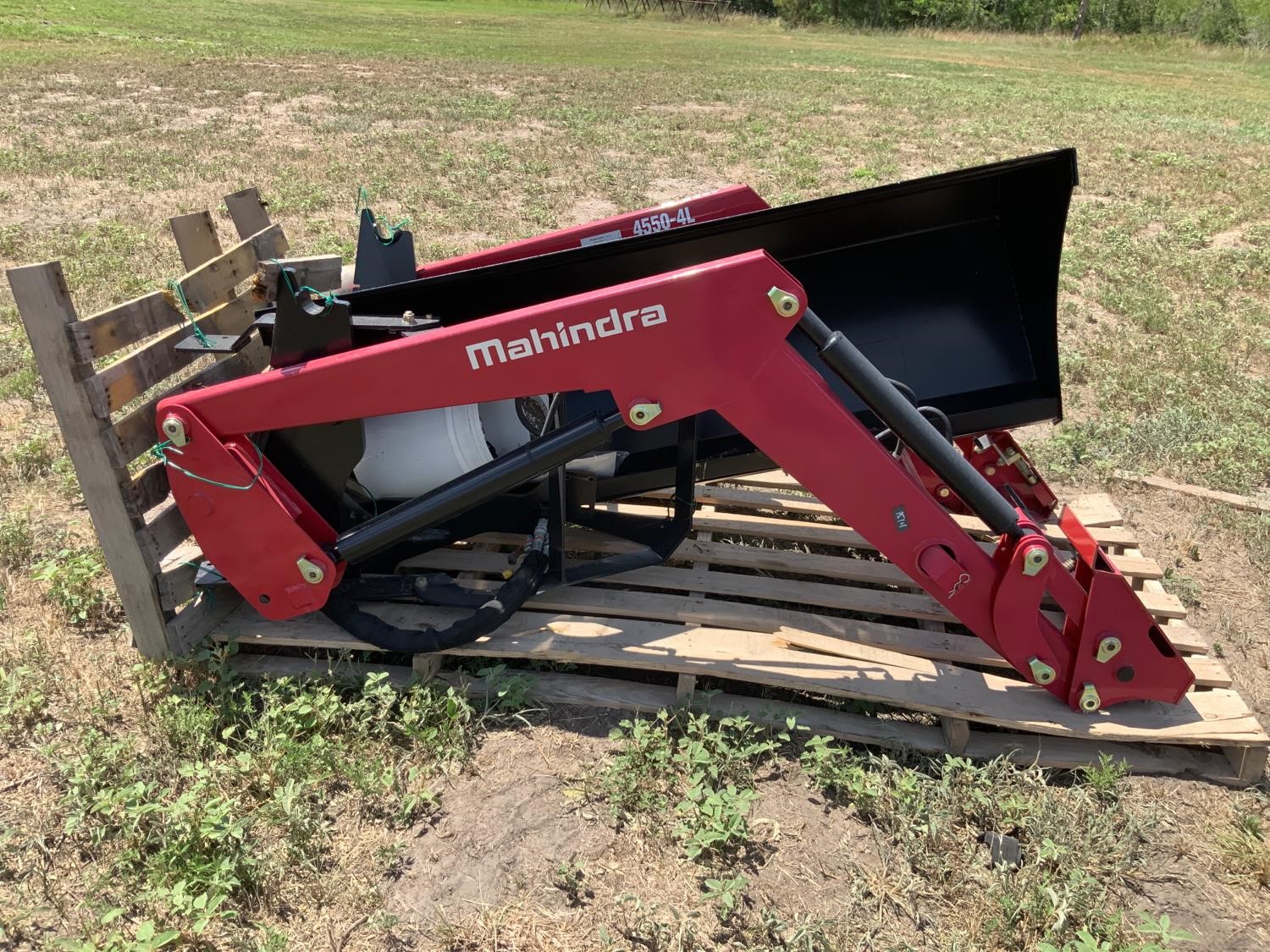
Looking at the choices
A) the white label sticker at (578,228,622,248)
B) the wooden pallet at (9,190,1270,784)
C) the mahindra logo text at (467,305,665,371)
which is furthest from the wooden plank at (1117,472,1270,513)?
the mahindra logo text at (467,305,665,371)

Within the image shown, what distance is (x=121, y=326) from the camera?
9.41 feet

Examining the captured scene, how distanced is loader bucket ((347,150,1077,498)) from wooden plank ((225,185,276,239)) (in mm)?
1220

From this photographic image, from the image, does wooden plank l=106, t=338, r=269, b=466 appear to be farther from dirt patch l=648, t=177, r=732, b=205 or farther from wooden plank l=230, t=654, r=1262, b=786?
dirt patch l=648, t=177, r=732, b=205

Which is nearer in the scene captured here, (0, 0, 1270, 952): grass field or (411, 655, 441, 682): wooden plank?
(0, 0, 1270, 952): grass field

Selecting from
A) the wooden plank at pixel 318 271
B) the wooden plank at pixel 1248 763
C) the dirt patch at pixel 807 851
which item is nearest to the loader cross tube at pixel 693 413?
the wooden plank at pixel 1248 763

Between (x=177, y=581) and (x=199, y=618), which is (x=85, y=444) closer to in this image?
(x=177, y=581)

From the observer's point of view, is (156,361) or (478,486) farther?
(156,361)

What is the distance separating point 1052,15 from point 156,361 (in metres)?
54.8

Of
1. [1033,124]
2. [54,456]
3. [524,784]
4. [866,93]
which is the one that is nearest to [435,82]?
[866,93]

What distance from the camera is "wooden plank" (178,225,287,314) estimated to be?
329 cm

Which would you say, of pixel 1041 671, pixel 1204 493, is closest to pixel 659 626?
pixel 1041 671

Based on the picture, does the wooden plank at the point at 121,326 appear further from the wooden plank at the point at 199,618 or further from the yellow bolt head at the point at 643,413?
the yellow bolt head at the point at 643,413

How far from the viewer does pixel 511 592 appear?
10.4 feet

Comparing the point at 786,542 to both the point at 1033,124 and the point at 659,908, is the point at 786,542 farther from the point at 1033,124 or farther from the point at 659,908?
the point at 1033,124
